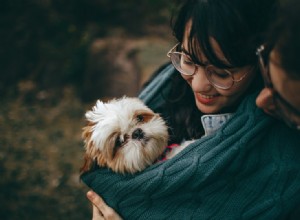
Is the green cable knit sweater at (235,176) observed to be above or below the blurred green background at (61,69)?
below

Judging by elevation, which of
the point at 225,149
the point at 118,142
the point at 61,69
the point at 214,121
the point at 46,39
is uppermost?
the point at 46,39

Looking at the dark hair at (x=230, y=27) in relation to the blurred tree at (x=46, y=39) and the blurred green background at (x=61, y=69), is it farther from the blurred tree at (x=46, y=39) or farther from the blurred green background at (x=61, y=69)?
the blurred tree at (x=46, y=39)

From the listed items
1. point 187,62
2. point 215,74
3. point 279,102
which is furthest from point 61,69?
point 279,102

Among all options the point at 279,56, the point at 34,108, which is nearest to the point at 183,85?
the point at 279,56

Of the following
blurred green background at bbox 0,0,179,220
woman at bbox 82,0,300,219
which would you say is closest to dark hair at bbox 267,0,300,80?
woman at bbox 82,0,300,219

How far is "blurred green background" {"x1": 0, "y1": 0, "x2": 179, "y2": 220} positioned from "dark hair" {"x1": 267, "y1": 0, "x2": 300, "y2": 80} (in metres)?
3.40

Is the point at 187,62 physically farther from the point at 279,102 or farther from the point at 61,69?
the point at 61,69

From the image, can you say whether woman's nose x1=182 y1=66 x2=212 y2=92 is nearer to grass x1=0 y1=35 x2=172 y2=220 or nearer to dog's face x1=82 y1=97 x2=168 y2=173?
dog's face x1=82 y1=97 x2=168 y2=173

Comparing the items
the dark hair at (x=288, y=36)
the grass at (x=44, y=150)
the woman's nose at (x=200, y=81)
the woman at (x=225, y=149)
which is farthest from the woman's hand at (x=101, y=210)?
the grass at (x=44, y=150)

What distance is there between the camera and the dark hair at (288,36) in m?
1.34

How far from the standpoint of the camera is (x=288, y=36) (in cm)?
136

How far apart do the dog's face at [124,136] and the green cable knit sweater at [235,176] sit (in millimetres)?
148

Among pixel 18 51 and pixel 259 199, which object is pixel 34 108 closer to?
pixel 18 51

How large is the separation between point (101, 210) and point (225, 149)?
0.82m
